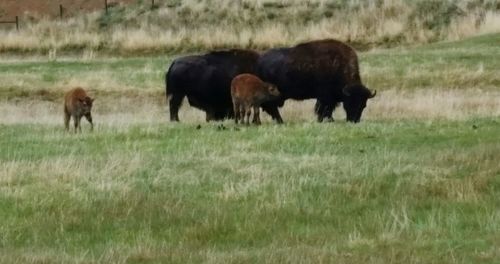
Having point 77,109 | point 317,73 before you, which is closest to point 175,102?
point 317,73

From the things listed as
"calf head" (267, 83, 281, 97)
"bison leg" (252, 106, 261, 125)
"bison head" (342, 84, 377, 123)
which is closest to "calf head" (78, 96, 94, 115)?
"bison leg" (252, 106, 261, 125)

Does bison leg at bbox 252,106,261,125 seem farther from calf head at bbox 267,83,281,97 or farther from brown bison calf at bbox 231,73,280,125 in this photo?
calf head at bbox 267,83,281,97

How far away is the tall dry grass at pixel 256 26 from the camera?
4272 cm

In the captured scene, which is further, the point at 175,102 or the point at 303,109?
the point at 303,109

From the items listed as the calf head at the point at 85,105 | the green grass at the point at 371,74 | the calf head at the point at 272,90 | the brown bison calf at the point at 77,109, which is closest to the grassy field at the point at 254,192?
the brown bison calf at the point at 77,109

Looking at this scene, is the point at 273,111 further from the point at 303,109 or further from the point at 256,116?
the point at 303,109

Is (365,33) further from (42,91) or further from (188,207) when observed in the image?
(188,207)

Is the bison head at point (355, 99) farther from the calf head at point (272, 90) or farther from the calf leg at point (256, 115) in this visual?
the calf leg at point (256, 115)

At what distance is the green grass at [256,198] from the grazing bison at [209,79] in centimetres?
638

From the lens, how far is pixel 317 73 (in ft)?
71.5

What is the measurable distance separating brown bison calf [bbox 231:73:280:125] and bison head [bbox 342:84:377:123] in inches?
68.4

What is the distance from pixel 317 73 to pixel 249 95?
2.56m

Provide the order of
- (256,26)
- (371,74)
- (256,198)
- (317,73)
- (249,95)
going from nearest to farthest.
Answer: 1. (256,198)
2. (249,95)
3. (317,73)
4. (371,74)
5. (256,26)

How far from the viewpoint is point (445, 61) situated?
3203 cm
